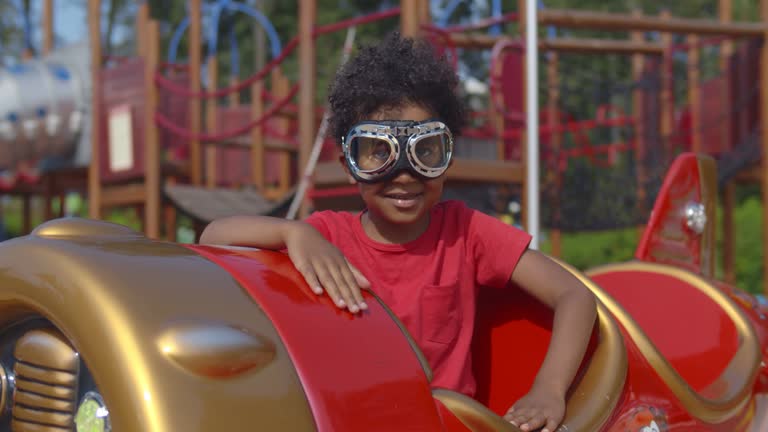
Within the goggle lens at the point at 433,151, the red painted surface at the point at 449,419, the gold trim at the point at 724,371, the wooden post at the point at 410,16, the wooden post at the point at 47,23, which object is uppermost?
the wooden post at the point at 47,23

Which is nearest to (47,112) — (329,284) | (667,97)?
(667,97)

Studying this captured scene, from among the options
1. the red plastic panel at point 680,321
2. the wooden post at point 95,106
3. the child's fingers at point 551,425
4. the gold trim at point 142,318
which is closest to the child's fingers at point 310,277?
the gold trim at point 142,318

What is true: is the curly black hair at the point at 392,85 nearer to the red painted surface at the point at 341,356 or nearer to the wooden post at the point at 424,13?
the red painted surface at the point at 341,356

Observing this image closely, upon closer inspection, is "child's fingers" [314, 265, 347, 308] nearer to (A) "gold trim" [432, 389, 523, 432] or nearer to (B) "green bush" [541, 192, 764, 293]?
(A) "gold trim" [432, 389, 523, 432]

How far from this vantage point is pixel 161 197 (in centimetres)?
584

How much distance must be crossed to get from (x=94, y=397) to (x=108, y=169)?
553cm

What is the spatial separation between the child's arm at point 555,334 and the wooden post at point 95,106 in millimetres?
5153

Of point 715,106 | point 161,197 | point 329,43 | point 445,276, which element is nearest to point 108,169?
point 161,197

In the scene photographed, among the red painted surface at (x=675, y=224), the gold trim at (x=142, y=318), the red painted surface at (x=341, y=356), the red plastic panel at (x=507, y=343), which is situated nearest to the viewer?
the gold trim at (x=142, y=318)

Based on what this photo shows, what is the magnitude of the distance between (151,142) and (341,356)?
5.06 meters

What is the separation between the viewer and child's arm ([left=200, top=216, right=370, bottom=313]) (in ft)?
4.05

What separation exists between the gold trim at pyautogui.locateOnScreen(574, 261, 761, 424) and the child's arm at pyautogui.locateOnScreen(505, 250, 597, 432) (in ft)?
0.66

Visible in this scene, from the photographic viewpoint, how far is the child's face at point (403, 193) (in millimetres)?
1586

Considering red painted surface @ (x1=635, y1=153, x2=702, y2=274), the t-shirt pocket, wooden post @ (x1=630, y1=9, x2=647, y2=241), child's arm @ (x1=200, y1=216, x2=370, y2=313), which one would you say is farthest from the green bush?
child's arm @ (x1=200, y1=216, x2=370, y2=313)
